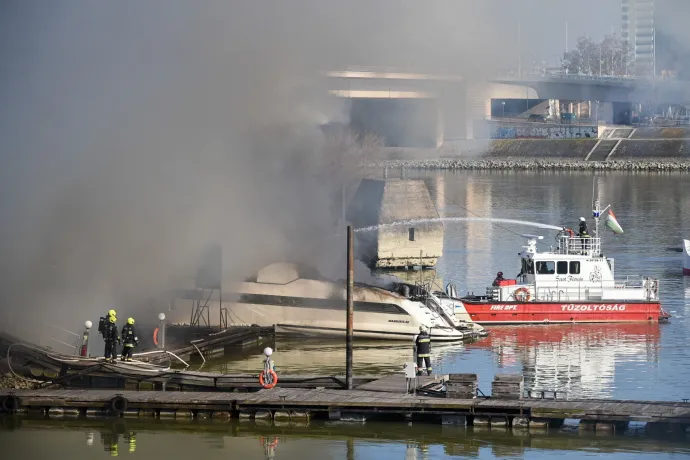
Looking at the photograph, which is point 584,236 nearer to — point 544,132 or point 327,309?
point 327,309

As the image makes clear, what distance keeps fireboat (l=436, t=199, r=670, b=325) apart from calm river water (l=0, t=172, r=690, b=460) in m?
0.40

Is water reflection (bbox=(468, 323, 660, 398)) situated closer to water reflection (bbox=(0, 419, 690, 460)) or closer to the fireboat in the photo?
the fireboat

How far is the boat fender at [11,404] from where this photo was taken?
22.7m

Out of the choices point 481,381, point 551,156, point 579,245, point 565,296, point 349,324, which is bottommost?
point 481,381

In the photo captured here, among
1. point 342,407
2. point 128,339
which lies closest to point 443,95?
point 128,339

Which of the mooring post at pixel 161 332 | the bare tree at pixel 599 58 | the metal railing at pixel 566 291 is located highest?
the bare tree at pixel 599 58

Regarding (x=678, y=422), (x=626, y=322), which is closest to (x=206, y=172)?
(x=626, y=322)

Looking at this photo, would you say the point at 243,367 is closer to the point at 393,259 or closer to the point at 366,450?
the point at 366,450

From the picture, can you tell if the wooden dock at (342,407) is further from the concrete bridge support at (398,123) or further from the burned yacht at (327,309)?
the concrete bridge support at (398,123)

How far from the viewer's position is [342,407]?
2209 cm

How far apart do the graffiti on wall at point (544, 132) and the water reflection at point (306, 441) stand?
98.7 m

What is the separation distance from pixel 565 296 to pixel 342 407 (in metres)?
12.7

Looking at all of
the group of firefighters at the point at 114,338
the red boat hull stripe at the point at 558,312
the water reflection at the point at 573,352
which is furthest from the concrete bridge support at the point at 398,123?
the group of firefighters at the point at 114,338

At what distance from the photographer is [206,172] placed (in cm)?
3412
